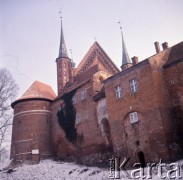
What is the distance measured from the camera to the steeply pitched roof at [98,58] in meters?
40.5

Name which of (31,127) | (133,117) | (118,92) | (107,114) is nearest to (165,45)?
(118,92)

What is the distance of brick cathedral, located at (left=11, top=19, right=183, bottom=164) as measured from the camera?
71.9ft

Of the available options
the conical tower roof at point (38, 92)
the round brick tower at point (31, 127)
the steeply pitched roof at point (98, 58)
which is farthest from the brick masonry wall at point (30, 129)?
the steeply pitched roof at point (98, 58)

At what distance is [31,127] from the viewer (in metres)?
34.0

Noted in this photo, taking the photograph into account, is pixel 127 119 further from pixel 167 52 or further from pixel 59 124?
pixel 59 124

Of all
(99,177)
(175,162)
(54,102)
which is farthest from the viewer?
(54,102)

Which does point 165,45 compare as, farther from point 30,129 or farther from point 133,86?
point 30,129

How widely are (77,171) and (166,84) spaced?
494 inches

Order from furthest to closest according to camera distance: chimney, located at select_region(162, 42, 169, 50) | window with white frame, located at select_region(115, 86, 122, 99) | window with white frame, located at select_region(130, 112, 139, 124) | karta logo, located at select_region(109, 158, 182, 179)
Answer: chimney, located at select_region(162, 42, 169, 50) < window with white frame, located at select_region(115, 86, 122, 99) < window with white frame, located at select_region(130, 112, 139, 124) < karta logo, located at select_region(109, 158, 182, 179)

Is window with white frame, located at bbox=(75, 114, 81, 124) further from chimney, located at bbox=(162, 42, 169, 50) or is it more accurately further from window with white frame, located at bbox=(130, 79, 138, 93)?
chimney, located at bbox=(162, 42, 169, 50)

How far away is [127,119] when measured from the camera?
24.0 metres

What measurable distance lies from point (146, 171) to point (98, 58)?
2463 cm

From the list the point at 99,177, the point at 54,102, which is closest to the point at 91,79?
the point at 54,102

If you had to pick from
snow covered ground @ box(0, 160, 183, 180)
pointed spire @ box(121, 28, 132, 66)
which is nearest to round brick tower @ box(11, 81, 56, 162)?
snow covered ground @ box(0, 160, 183, 180)
